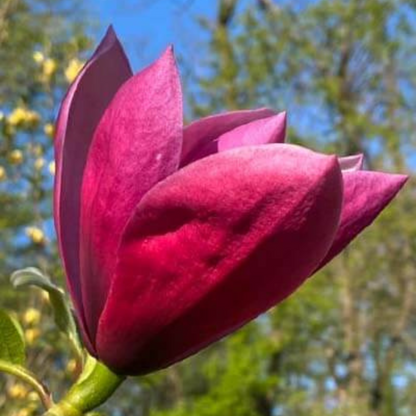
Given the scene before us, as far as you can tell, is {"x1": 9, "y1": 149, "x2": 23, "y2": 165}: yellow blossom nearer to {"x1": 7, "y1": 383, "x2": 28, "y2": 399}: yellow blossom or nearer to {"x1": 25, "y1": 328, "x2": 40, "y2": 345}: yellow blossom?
{"x1": 25, "y1": 328, "x2": 40, "y2": 345}: yellow blossom

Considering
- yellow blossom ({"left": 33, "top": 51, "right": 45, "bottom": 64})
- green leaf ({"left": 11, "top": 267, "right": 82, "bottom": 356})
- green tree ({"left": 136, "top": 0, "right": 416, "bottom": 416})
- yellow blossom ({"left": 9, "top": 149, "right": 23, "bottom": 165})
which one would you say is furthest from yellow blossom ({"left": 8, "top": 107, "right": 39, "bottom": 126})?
green tree ({"left": 136, "top": 0, "right": 416, "bottom": 416})

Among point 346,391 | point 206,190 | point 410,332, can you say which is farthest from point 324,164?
point 410,332

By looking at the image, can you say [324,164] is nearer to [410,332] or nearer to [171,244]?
[171,244]

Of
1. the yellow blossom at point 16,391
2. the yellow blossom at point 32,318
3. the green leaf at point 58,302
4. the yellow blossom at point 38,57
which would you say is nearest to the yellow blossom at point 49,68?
the yellow blossom at point 38,57

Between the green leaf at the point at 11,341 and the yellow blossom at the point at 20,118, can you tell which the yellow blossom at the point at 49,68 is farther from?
the green leaf at the point at 11,341

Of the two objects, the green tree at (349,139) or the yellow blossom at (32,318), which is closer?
the yellow blossom at (32,318)

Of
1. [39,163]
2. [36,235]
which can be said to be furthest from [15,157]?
[36,235]
